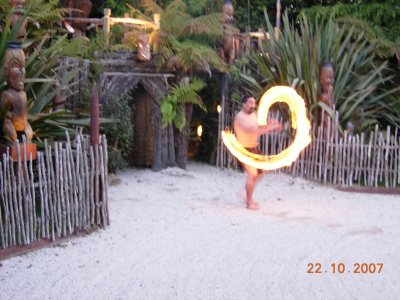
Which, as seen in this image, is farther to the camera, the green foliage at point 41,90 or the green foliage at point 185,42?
the green foliage at point 185,42

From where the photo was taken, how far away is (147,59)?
438 inches

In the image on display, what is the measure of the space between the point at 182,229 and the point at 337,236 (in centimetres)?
197

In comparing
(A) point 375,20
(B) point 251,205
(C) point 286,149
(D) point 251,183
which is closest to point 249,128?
(C) point 286,149

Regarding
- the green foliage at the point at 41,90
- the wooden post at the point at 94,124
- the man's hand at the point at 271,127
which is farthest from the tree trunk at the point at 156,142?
the wooden post at the point at 94,124

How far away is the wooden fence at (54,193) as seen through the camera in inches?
232

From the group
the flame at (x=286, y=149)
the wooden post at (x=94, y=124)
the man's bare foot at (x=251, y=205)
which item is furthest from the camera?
the man's bare foot at (x=251, y=205)

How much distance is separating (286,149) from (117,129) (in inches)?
144

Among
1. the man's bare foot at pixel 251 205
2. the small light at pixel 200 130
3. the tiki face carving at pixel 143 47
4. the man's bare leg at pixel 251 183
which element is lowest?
the man's bare foot at pixel 251 205

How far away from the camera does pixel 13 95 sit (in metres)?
6.21

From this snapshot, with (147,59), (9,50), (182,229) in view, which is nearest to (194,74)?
(147,59)

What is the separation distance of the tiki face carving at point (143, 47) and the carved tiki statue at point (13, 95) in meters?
4.91

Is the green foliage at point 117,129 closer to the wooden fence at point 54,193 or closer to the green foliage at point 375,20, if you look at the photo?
the wooden fence at point 54,193

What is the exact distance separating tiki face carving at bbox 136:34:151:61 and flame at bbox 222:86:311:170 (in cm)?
319

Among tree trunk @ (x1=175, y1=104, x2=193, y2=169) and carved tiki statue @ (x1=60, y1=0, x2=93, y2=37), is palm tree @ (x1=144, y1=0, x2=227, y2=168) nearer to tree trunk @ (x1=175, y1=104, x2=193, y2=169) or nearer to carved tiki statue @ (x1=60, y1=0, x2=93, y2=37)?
tree trunk @ (x1=175, y1=104, x2=193, y2=169)
